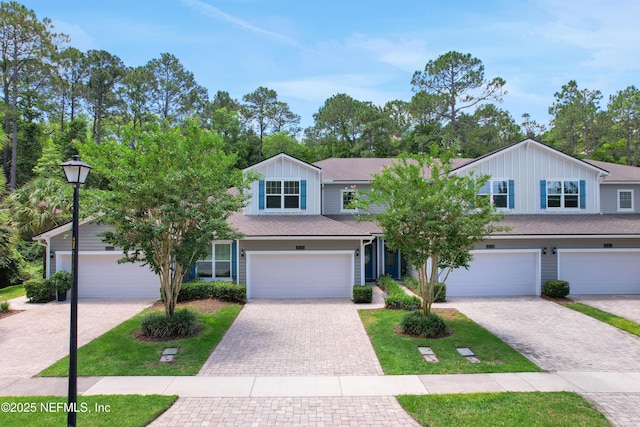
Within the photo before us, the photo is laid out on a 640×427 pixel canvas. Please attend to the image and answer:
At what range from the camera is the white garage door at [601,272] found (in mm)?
16531

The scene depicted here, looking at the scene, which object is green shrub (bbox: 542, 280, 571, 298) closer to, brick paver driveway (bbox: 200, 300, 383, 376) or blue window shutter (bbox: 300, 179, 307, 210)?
brick paver driveway (bbox: 200, 300, 383, 376)

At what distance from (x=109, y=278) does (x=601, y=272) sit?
21.6 metres

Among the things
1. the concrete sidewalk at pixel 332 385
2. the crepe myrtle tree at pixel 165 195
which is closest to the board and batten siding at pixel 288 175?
the crepe myrtle tree at pixel 165 195

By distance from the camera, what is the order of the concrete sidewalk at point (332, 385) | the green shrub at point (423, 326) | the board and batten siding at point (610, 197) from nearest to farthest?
the concrete sidewalk at point (332, 385)
the green shrub at point (423, 326)
the board and batten siding at point (610, 197)

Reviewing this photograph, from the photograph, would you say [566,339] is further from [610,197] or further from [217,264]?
[217,264]

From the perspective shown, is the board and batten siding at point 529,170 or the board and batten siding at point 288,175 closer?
the board and batten siding at point 288,175

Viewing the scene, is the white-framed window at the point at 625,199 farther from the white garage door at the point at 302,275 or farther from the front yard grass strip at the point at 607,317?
the white garage door at the point at 302,275

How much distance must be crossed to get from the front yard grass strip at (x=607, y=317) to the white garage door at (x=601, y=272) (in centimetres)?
208

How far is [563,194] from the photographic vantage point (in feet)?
59.8

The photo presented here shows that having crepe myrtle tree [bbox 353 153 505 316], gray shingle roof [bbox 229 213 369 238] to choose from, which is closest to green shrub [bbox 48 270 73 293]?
gray shingle roof [bbox 229 213 369 238]

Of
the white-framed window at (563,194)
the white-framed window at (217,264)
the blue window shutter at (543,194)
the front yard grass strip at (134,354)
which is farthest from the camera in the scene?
the white-framed window at (563,194)

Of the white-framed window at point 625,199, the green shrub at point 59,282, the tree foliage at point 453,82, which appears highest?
the tree foliage at point 453,82

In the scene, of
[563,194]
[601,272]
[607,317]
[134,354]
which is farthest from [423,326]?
[563,194]

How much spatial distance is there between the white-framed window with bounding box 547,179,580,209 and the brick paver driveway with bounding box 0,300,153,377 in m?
19.1
